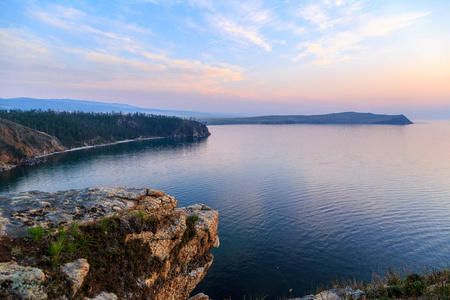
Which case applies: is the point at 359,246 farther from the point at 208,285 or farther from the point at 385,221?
the point at 208,285

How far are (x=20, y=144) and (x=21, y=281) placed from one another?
12791cm

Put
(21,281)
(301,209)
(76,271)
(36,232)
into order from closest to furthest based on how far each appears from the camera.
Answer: (21,281) < (76,271) < (36,232) < (301,209)

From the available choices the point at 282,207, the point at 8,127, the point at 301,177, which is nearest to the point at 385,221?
the point at 282,207

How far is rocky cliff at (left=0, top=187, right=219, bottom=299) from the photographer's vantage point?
29.2ft

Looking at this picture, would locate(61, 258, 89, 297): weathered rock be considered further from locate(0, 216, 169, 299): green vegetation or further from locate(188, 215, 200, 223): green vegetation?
locate(188, 215, 200, 223): green vegetation

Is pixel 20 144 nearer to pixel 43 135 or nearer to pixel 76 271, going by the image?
pixel 43 135

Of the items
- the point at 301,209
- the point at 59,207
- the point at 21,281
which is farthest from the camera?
the point at 301,209

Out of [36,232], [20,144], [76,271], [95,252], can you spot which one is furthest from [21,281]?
[20,144]

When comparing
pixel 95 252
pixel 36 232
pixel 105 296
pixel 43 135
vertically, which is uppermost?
pixel 36 232

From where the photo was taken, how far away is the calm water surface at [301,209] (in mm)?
26625

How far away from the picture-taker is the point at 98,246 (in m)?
11.3

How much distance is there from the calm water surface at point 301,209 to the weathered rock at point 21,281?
18.5 meters

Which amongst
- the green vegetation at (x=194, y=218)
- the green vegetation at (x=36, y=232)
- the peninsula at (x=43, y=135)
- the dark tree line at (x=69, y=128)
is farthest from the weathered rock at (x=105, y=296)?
the dark tree line at (x=69, y=128)

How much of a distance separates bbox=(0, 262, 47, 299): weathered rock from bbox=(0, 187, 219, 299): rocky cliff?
0.03m
